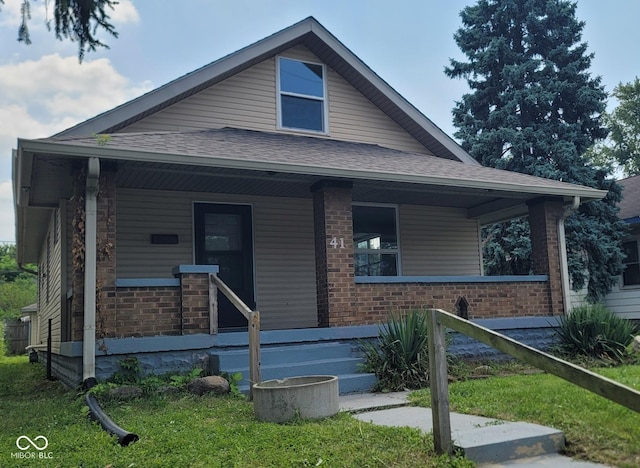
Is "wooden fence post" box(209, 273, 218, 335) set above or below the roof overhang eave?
below

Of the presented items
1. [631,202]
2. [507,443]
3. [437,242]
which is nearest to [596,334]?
[437,242]

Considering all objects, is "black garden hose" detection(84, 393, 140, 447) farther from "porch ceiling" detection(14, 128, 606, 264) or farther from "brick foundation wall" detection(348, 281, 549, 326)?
"brick foundation wall" detection(348, 281, 549, 326)

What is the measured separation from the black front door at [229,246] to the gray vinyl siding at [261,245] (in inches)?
4.7

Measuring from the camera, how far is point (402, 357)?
735 cm

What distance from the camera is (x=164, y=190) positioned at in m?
9.82

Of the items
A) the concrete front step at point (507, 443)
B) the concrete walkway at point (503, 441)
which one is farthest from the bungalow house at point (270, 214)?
the concrete front step at point (507, 443)

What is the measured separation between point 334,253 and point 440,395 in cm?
476

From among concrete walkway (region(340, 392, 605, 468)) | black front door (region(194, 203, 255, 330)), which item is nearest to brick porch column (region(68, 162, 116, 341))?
black front door (region(194, 203, 255, 330))

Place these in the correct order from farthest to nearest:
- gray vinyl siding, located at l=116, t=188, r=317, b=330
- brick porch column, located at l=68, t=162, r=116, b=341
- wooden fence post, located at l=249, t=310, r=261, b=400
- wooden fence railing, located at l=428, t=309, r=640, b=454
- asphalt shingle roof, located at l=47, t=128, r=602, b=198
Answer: gray vinyl siding, located at l=116, t=188, r=317, b=330, asphalt shingle roof, located at l=47, t=128, r=602, b=198, brick porch column, located at l=68, t=162, r=116, b=341, wooden fence post, located at l=249, t=310, r=261, b=400, wooden fence railing, located at l=428, t=309, r=640, b=454

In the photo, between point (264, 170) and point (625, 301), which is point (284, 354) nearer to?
point (264, 170)

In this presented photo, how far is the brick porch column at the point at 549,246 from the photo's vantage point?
1023cm

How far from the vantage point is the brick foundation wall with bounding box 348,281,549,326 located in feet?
28.8

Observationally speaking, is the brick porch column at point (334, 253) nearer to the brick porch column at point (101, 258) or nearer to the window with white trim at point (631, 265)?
the brick porch column at point (101, 258)

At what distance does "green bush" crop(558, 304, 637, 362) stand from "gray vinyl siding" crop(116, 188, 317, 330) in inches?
166
